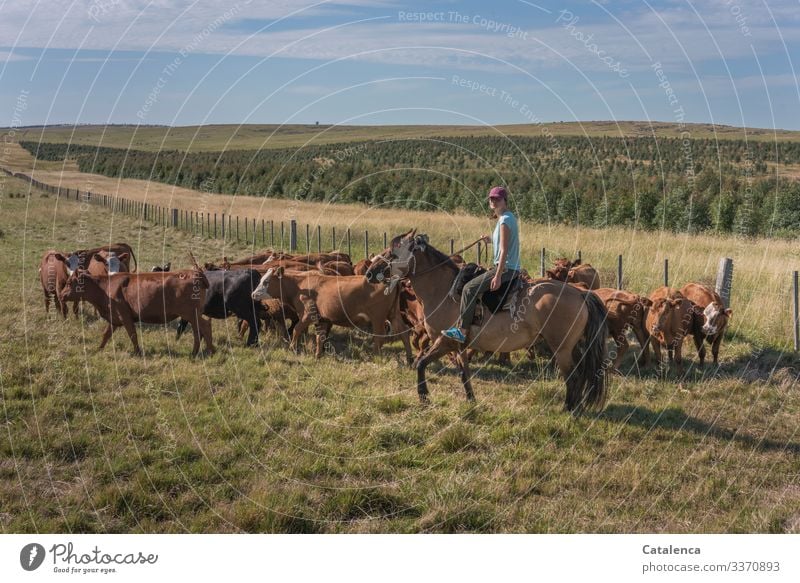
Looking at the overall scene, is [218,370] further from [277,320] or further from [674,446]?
[674,446]

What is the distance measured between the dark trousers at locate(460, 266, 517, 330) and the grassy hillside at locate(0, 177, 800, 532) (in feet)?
4.67

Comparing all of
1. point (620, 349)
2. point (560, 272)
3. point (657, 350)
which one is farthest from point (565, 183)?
point (620, 349)

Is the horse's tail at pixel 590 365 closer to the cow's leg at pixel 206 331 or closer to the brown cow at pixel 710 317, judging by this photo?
the brown cow at pixel 710 317

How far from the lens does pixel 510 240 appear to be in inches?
404

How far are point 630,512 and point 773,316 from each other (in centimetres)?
1034

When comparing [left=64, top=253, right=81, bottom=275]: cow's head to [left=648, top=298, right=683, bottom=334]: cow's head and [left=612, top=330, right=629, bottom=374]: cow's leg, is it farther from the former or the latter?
[left=648, top=298, right=683, bottom=334]: cow's head

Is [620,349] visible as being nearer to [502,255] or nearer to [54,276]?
[502,255]

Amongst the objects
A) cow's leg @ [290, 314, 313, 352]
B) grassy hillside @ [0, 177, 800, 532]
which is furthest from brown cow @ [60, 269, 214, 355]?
cow's leg @ [290, 314, 313, 352]

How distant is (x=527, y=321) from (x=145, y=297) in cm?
781

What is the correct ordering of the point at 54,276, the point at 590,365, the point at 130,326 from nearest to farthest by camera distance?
1. the point at 590,365
2. the point at 130,326
3. the point at 54,276

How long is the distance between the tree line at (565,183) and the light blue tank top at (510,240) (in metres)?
4.22

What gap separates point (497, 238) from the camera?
10.5m

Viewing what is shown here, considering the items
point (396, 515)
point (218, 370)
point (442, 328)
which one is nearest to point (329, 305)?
point (218, 370)

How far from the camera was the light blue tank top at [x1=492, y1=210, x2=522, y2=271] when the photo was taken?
10117mm
